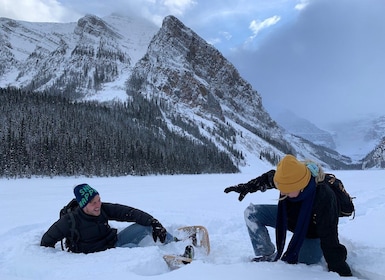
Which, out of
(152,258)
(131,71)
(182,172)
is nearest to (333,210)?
(152,258)

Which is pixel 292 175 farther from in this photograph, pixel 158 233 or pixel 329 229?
pixel 158 233

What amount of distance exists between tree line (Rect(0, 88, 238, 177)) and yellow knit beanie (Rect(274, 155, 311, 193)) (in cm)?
5043

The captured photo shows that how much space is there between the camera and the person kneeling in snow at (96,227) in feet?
16.6

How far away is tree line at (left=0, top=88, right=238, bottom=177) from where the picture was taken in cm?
5356

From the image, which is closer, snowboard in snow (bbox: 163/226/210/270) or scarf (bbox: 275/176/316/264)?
scarf (bbox: 275/176/316/264)

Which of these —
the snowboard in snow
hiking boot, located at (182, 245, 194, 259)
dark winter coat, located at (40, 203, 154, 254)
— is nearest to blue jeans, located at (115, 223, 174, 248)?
dark winter coat, located at (40, 203, 154, 254)

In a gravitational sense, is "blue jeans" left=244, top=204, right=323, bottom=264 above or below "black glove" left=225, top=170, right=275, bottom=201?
below

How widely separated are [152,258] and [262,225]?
1447 mm

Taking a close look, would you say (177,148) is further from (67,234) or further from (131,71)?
(131,71)

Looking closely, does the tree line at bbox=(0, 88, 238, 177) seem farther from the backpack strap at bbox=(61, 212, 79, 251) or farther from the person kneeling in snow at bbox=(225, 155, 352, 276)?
the person kneeling in snow at bbox=(225, 155, 352, 276)

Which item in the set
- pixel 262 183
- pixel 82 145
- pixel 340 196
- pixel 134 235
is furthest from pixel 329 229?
pixel 82 145

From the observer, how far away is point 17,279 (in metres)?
4.04

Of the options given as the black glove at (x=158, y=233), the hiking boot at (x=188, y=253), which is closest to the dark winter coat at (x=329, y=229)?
the hiking boot at (x=188, y=253)

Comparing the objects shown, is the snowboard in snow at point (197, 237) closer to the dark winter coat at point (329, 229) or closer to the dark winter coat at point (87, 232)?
the dark winter coat at point (87, 232)
